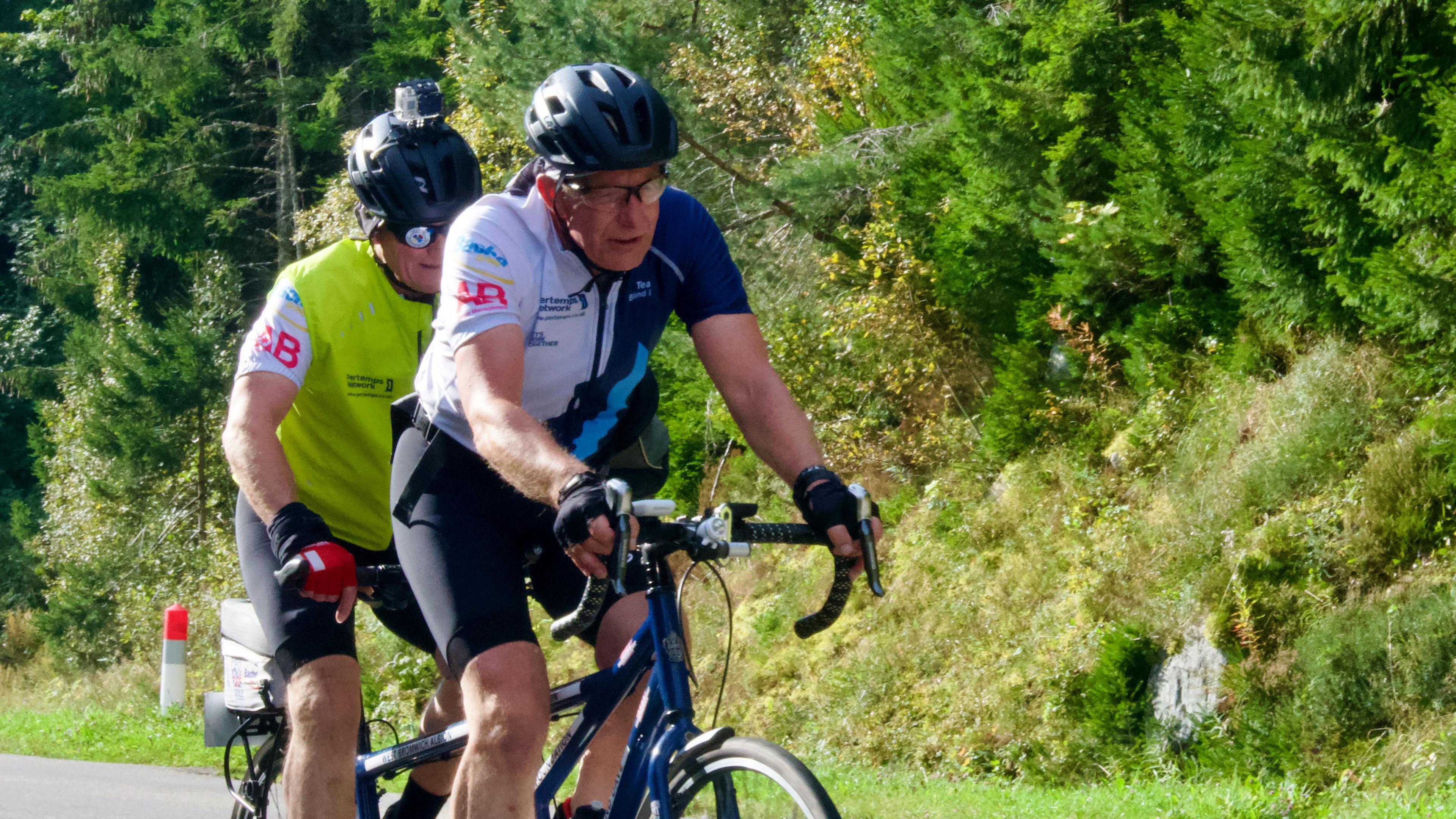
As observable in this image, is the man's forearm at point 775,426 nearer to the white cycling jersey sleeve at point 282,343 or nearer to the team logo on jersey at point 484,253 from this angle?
the team logo on jersey at point 484,253

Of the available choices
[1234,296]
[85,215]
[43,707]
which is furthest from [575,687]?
[85,215]

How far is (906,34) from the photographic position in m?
12.8

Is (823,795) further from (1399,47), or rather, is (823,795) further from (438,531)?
(1399,47)

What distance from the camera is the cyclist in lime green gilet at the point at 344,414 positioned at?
3.86 meters

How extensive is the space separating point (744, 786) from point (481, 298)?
1161 mm

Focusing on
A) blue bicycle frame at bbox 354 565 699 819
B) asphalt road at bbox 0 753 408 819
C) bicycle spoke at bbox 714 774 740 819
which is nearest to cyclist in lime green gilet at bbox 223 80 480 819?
blue bicycle frame at bbox 354 565 699 819

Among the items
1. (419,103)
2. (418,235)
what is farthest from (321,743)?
(419,103)

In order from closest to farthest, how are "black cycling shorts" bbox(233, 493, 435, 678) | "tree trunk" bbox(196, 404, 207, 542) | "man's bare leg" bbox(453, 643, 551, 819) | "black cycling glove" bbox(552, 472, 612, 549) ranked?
1. "black cycling glove" bbox(552, 472, 612, 549)
2. "man's bare leg" bbox(453, 643, 551, 819)
3. "black cycling shorts" bbox(233, 493, 435, 678)
4. "tree trunk" bbox(196, 404, 207, 542)

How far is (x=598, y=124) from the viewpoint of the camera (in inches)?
127

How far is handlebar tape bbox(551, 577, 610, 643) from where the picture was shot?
3.03 m

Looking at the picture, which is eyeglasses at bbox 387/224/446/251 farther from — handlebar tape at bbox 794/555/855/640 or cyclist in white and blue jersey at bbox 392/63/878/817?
handlebar tape at bbox 794/555/855/640

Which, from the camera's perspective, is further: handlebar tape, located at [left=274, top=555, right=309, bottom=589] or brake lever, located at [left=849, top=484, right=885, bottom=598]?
handlebar tape, located at [left=274, top=555, right=309, bottom=589]

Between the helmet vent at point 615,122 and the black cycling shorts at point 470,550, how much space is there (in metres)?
0.81

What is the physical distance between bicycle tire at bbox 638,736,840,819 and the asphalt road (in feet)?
14.2
